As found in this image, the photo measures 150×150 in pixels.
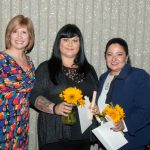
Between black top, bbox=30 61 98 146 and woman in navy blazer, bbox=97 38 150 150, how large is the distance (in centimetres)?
32

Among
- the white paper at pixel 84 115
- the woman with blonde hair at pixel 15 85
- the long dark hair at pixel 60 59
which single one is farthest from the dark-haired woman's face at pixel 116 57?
the woman with blonde hair at pixel 15 85

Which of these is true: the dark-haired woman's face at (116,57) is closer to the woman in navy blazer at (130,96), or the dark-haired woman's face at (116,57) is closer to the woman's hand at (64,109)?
the woman in navy blazer at (130,96)

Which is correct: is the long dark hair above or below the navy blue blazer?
above

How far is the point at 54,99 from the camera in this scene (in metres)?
2.80

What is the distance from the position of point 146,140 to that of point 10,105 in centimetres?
132

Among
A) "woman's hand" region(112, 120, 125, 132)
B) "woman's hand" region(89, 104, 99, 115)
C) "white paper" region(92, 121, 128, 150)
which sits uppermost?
"woman's hand" region(89, 104, 99, 115)

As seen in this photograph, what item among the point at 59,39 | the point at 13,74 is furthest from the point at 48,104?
the point at 59,39

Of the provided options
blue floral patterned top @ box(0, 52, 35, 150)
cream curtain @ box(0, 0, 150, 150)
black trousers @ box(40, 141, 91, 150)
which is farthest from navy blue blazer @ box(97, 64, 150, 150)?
blue floral patterned top @ box(0, 52, 35, 150)

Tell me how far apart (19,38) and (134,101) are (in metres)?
1.24

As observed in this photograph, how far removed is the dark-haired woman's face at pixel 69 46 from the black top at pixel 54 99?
16 cm

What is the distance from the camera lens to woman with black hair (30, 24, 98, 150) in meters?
2.74

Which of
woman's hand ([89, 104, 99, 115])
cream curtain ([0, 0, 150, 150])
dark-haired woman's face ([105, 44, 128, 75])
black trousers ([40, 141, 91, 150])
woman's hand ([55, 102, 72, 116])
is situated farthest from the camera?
cream curtain ([0, 0, 150, 150])

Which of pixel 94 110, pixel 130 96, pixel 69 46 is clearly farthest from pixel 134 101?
pixel 69 46

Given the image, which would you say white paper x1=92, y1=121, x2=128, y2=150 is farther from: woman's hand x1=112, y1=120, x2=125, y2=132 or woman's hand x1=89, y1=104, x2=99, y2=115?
woman's hand x1=89, y1=104, x2=99, y2=115
